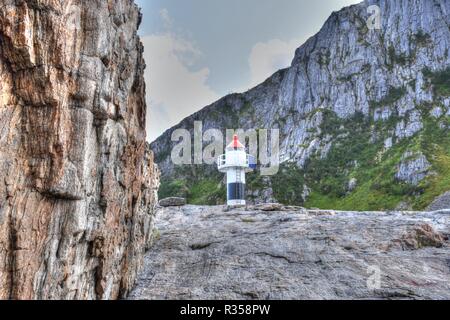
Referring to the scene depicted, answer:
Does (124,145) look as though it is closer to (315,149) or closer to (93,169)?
(93,169)

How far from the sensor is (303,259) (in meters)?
28.0

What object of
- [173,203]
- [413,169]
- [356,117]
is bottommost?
[173,203]

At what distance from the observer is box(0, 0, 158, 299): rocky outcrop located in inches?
604

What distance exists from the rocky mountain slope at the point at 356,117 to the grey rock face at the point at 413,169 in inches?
10.6

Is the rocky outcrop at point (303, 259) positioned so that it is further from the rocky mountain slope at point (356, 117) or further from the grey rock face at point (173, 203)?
the rocky mountain slope at point (356, 117)

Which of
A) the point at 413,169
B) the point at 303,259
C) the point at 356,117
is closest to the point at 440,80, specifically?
the point at 356,117

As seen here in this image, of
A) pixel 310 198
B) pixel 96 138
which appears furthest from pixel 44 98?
pixel 310 198

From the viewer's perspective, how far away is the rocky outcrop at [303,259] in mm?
23797

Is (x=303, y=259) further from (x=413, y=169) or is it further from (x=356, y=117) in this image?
(x=356, y=117)

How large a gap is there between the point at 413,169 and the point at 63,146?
3525 inches

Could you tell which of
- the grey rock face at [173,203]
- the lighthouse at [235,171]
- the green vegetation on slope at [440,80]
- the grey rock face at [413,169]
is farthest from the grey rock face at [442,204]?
the green vegetation on slope at [440,80]

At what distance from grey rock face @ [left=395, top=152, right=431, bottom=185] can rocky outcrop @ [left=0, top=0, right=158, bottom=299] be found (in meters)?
80.4

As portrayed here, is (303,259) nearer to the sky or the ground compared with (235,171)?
nearer to the ground

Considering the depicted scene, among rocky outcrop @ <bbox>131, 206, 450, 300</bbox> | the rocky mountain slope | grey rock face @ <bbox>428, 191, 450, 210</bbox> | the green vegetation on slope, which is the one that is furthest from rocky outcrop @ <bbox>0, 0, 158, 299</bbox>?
the green vegetation on slope
